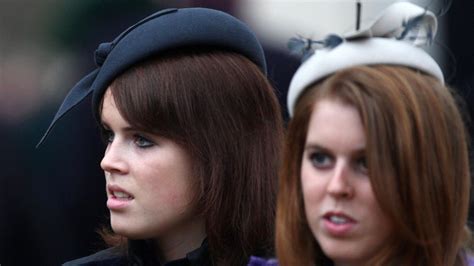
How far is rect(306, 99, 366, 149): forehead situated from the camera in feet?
5.68

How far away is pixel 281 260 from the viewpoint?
1897mm

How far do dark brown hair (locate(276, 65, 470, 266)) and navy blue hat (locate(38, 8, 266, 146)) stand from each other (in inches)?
19.1

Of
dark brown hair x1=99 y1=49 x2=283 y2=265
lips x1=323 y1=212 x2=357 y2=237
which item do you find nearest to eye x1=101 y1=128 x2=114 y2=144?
dark brown hair x1=99 y1=49 x2=283 y2=265

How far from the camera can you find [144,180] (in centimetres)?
219

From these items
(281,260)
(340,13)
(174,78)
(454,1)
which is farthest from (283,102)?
(281,260)

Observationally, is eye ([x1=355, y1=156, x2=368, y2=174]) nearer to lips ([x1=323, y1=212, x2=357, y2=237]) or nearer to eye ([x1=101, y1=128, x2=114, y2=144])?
lips ([x1=323, y1=212, x2=357, y2=237])

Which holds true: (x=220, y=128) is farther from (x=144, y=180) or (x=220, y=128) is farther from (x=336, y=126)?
(x=336, y=126)

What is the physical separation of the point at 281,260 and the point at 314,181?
0.66 feet

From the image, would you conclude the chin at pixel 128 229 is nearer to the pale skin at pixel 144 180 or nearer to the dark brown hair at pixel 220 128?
the pale skin at pixel 144 180

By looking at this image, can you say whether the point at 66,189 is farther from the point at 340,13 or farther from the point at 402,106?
the point at 402,106

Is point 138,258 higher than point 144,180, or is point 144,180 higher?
point 144,180

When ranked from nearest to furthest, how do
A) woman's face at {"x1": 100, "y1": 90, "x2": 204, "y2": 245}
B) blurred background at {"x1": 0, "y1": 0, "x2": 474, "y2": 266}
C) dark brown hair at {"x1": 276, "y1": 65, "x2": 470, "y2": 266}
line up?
dark brown hair at {"x1": 276, "y1": 65, "x2": 470, "y2": 266}
woman's face at {"x1": 100, "y1": 90, "x2": 204, "y2": 245}
blurred background at {"x1": 0, "y1": 0, "x2": 474, "y2": 266}

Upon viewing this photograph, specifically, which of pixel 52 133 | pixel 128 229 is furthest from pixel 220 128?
pixel 52 133

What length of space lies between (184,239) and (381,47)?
74cm
